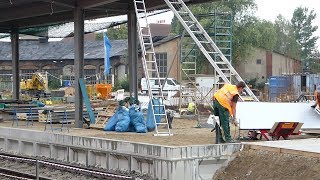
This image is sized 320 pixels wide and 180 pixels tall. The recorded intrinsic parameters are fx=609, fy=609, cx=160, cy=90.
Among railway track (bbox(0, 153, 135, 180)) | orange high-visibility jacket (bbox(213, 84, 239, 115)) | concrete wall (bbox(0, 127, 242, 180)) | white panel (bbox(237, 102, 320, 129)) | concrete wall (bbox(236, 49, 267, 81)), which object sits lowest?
railway track (bbox(0, 153, 135, 180))

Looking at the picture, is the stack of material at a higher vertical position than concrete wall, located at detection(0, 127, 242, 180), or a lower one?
higher

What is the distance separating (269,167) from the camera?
12.2 metres

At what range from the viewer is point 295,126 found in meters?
15.1

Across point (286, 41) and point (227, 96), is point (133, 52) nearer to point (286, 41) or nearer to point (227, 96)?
point (227, 96)

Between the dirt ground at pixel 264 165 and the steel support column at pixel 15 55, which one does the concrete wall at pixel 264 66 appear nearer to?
the steel support column at pixel 15 55

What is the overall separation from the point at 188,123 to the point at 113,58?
1695 inches

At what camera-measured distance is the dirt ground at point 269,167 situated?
37.7 feet

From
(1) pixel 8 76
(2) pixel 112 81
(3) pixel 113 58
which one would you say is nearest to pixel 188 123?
(2) pixel 112 81

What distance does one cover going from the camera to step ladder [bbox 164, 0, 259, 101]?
58.6 feet

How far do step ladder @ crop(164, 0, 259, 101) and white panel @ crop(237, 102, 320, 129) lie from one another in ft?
5.83

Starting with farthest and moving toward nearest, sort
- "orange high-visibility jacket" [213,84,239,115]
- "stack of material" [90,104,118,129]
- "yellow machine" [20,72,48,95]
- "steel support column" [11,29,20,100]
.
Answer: "yellow machine" [20,72,48,95]
"steel support column" [11,29,20,100]
"stack of material" [90,104,118,129]
"orange high-visibility jacket" [213,84,239,115]

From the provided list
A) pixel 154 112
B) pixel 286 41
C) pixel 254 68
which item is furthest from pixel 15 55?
pixel 286 41

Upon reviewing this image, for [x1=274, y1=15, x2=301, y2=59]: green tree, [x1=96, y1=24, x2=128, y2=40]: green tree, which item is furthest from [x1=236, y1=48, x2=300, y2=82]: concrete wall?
[x1=274, y1=15, x2=301, y2=59]: green tree

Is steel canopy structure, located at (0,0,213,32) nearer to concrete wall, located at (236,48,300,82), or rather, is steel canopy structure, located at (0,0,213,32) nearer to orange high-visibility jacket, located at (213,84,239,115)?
orange high-visibility jacket, located at (213,84,239,115)
